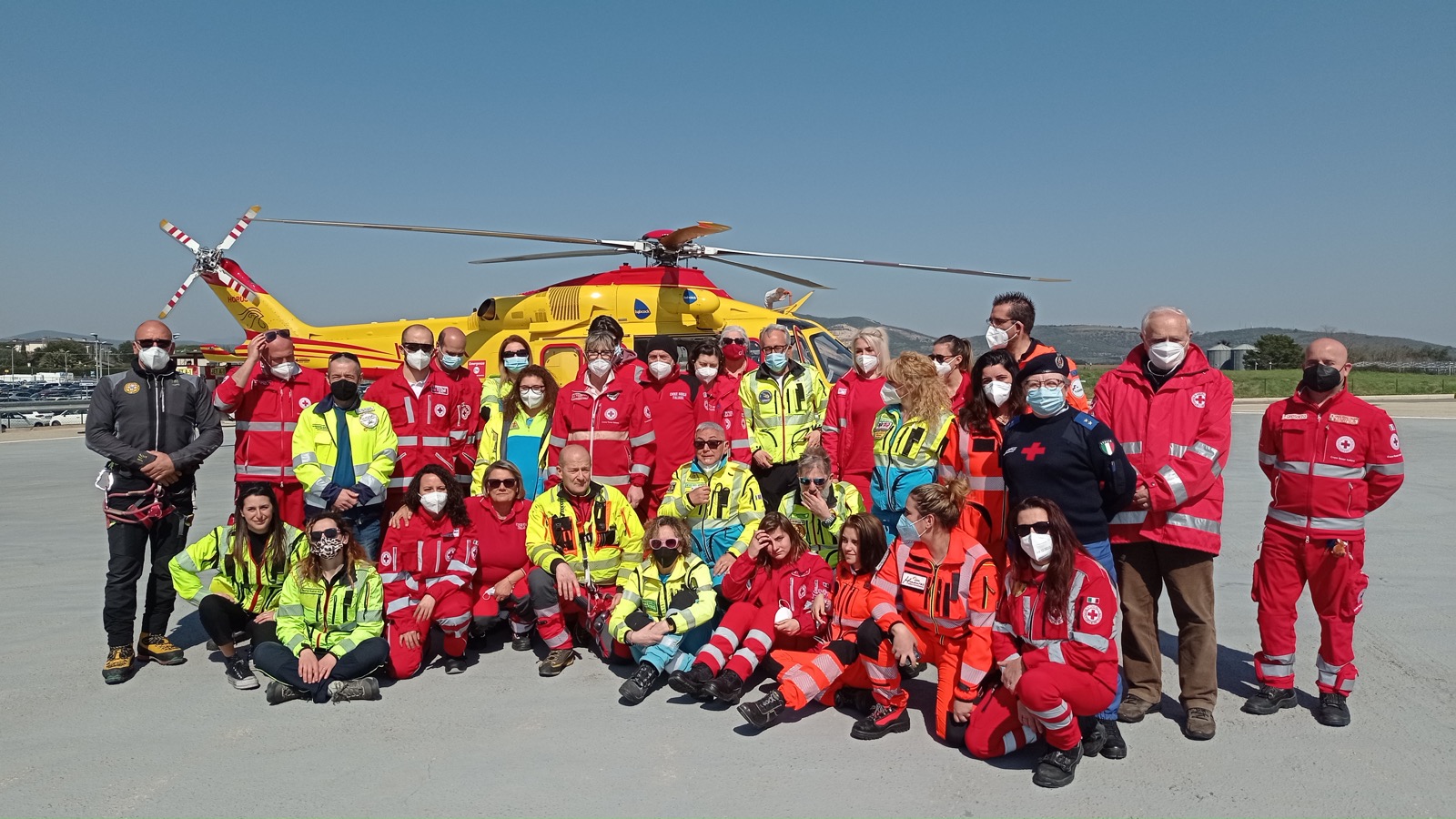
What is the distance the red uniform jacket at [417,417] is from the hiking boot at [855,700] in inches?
127

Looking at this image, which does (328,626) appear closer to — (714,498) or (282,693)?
(282,693)

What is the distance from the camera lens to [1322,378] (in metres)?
4.21

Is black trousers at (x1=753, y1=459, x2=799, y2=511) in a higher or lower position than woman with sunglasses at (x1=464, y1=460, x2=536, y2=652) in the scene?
higher

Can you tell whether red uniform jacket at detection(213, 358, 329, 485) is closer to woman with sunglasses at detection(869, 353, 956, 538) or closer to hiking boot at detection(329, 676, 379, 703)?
hiking boot at detection(329, 676, 379, 703)

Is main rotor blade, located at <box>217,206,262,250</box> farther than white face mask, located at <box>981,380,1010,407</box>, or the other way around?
main rotor blade, located at <box>217,206,262,250</box>

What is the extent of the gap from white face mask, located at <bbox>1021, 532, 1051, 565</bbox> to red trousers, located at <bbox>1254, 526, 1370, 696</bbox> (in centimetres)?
149

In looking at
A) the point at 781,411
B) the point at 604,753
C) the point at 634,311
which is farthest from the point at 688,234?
the point at 604,753

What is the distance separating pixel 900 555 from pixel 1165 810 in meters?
1.49

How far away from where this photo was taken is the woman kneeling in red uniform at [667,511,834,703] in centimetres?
447

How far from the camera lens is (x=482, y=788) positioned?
3559 millimetres

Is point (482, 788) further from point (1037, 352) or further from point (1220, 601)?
point (1220, 601)

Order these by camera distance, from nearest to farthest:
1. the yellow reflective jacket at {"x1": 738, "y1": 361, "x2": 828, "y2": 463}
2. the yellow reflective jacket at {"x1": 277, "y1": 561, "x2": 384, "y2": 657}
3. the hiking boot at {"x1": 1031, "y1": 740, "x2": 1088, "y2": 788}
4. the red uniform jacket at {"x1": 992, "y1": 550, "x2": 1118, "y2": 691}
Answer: the hiking boot at {"x1": 1031, "y1": 740, "x2": 1088, "y2": 788}
the red uniform jacket at {"x1": 992, "y1": 550, "x2": 1118, "y2": 691}
the yellow reflective jacket at {"x1": 277, "y1": 561, "x2": 384, "y2": 657}
the yellow reflective jacket at {"x1": 738, "y1": 361, "x2": 828, "y2": 463}

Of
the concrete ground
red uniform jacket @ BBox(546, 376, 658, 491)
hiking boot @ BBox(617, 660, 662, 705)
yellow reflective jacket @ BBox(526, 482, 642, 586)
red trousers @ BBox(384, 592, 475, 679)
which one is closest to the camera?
the concrete ground

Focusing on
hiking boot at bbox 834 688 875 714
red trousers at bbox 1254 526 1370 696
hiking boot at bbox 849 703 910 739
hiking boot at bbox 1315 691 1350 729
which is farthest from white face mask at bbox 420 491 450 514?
hiking boot at bbox 1315 691 1350 729
